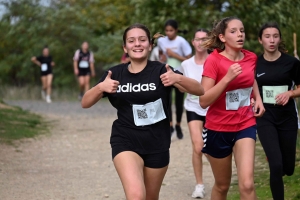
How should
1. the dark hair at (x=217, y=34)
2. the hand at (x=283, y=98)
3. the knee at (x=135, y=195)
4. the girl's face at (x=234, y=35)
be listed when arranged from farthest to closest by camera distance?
the hand at (x=283, y=98) → the dark hair at (x=217, y=34) → the girl's face at (x=234, y=35) → the knee at (x=135, y=195)

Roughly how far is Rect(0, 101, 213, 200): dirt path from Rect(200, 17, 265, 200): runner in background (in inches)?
84.2

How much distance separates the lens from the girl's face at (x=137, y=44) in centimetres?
600

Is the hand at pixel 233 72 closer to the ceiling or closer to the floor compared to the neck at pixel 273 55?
closer to the floor

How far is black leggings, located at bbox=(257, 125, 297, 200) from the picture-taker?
6875mm

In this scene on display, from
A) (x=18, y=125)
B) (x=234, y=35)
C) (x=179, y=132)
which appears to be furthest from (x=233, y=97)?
(x=18, y=125)

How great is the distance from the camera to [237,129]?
6480 millimetres

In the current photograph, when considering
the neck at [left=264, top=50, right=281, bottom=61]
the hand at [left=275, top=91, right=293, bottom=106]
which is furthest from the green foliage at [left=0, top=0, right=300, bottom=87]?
the hand at [left=275, top=91, right=293, bottom=106]

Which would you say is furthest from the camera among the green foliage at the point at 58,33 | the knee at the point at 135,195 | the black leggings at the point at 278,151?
the green foliage at the point at 58,33

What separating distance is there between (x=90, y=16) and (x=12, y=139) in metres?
24.2

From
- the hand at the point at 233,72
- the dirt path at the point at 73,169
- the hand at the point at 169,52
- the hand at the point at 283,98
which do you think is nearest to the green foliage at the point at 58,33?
the dirt path at the point at 73,169

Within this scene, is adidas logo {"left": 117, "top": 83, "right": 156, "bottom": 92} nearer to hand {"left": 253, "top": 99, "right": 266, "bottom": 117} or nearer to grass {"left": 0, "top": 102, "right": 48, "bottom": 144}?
hand {"left": 253, "top": 99, "right": 266, "bottom": 117}

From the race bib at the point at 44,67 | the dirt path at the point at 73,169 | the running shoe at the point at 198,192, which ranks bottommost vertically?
the dirt path at the point at 73,169

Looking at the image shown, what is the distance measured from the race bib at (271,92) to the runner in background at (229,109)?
831 mm

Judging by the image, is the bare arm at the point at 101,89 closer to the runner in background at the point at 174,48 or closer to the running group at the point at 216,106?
the running group at the point at 216,106
